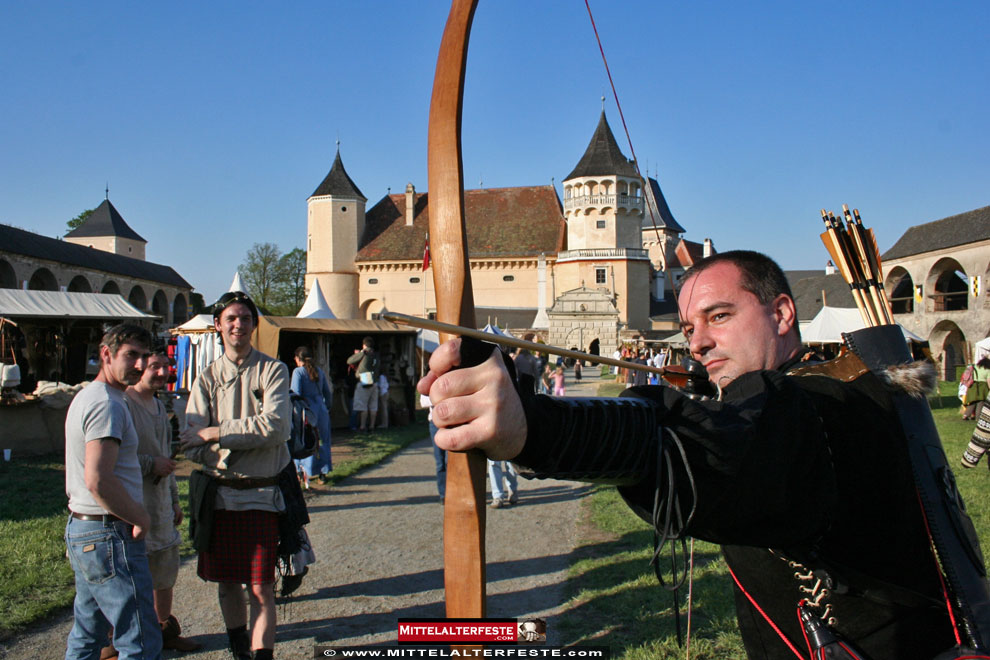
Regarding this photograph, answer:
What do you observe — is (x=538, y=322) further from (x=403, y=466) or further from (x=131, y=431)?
(x=131, y=431)

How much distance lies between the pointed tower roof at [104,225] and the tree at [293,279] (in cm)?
1387

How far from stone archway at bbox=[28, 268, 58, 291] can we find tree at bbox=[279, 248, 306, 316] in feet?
93.6

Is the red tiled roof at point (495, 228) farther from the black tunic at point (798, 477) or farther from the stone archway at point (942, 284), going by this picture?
the black tunic at point (798, 477)

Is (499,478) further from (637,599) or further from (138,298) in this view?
(138,298)

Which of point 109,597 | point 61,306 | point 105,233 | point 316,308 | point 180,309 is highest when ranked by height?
point 105,233

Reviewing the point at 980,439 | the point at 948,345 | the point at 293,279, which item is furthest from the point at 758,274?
the point at 293,279

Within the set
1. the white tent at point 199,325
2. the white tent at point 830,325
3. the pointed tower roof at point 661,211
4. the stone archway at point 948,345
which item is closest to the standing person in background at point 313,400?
the white tent at point 199,325

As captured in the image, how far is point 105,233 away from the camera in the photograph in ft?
198

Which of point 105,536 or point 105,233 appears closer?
point 105,536

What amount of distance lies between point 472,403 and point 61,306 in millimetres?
19590

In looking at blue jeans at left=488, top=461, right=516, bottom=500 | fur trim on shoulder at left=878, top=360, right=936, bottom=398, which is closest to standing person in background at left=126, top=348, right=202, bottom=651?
fur trim on shoulder at left=878, top=360, right=936, bottom=398

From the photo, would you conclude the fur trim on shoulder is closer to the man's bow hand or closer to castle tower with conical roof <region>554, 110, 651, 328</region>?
the man's bow hand

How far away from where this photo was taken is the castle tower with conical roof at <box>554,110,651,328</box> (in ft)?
160

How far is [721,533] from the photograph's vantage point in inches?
44.1
